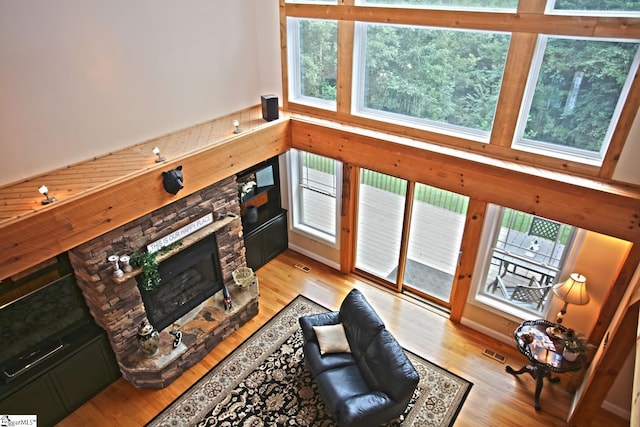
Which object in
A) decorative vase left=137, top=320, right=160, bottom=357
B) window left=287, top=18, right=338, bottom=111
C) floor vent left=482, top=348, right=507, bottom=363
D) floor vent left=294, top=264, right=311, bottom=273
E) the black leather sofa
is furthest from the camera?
floor vent left=294, top=264, right=311, bottom=273

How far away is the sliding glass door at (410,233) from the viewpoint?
19.8 ft

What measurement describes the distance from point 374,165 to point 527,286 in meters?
2.67

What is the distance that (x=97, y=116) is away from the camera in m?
4.71

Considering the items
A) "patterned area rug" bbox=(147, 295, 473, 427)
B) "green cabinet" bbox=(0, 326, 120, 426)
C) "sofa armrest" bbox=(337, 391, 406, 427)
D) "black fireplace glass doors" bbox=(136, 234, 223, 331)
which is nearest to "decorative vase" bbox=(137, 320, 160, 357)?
"black fireplace glass doors" bbox=(136, 234, 223, 331)

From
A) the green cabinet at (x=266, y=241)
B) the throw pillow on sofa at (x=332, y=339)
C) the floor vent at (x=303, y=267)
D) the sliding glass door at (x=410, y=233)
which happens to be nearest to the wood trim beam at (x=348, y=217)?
the sliding glass door at (x=410, y=233)

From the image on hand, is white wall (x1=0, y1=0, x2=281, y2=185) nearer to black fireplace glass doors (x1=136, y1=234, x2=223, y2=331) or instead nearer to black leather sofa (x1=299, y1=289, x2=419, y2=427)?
black fireplace glass doors (x1=136, y1=234, x2=223, y2=331)

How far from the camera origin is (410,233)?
6.50 m

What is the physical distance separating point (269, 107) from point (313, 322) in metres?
3.14

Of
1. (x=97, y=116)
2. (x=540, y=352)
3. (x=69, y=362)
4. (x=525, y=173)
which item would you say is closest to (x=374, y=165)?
(x=525, y=173)

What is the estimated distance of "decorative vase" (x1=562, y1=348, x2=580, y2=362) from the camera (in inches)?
188

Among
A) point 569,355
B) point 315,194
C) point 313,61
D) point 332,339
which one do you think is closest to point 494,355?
point 569,355

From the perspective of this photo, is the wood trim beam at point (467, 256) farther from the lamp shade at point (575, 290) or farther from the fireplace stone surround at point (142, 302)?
the fireplace stone surround at point (142, 302)

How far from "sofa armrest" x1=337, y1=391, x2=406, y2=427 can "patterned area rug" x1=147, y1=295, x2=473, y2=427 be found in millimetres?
542

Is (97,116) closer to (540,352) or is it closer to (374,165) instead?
(374,165)
